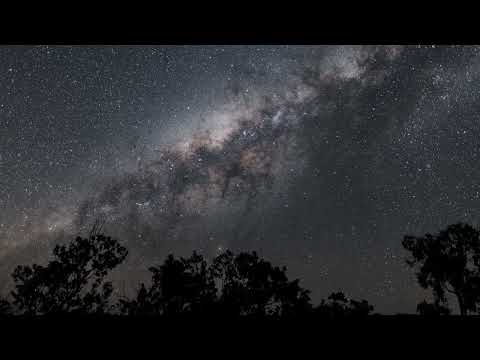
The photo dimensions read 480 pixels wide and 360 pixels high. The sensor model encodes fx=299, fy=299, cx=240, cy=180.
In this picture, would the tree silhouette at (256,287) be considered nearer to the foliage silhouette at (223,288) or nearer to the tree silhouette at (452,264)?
the foliage silhouette at (223,288)

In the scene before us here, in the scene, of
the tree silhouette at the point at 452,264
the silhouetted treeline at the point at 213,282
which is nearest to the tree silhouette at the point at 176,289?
the silhouetted treeline at the point at 213,282

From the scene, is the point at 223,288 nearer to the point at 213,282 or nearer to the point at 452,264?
the point at 213,282

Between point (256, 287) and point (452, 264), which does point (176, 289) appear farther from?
point (452, 264)

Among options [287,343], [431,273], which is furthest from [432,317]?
[431,273]

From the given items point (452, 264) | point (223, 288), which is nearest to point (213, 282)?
point (223, 288)

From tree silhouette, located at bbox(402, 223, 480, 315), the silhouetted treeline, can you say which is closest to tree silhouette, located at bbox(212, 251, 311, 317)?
the silhouetted treeline

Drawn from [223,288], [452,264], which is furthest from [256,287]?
[452,264]

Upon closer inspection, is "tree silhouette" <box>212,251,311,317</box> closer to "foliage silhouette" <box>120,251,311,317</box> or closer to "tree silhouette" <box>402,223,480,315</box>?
"foliage silhouette" <box>120,251,311,317</box>

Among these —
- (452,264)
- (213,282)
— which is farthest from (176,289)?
(452,264)

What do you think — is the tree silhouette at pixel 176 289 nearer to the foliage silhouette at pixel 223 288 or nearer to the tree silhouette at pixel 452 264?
the foliage silhouette at pixel 223 288

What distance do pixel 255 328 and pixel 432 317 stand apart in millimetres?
607

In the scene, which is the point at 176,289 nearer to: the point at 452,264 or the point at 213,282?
the point at 213,282
